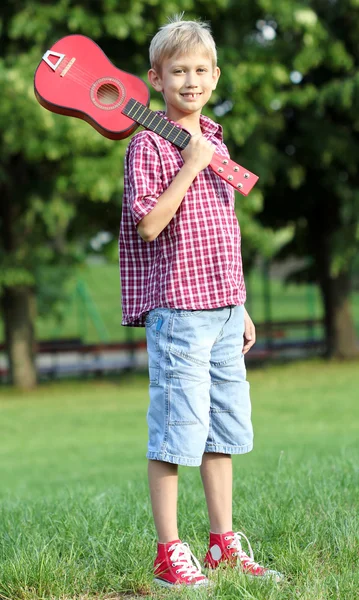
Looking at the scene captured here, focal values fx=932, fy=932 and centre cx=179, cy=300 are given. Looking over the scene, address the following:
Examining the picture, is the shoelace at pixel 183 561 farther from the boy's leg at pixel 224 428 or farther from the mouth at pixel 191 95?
the mouth at pixel 191 95

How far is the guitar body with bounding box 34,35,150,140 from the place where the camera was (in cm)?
321

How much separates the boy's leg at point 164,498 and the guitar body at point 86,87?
1146 millimetres

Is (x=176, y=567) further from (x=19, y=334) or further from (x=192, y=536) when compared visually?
(x=19, y=334)

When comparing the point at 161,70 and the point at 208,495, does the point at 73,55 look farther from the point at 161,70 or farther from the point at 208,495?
the point at 208,495

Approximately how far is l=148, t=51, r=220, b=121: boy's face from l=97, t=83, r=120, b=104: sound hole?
5.3 inches

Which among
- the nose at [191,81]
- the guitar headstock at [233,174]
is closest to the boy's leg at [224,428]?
the guitar headstock at [233,174]

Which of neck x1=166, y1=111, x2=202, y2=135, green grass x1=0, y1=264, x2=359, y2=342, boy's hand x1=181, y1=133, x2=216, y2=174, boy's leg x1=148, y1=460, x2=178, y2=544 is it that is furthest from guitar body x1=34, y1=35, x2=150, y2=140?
green grass x1=0, y1=264, x2=359, y2=342

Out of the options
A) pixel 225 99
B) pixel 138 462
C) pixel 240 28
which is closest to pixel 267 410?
pixel 138 462

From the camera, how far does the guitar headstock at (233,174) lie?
3203 mm

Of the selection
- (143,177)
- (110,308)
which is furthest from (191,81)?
(110,308)

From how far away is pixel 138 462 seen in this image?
33.8ft

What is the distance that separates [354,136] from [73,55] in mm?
16356

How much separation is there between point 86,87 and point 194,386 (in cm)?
111

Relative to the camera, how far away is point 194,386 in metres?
3.11
